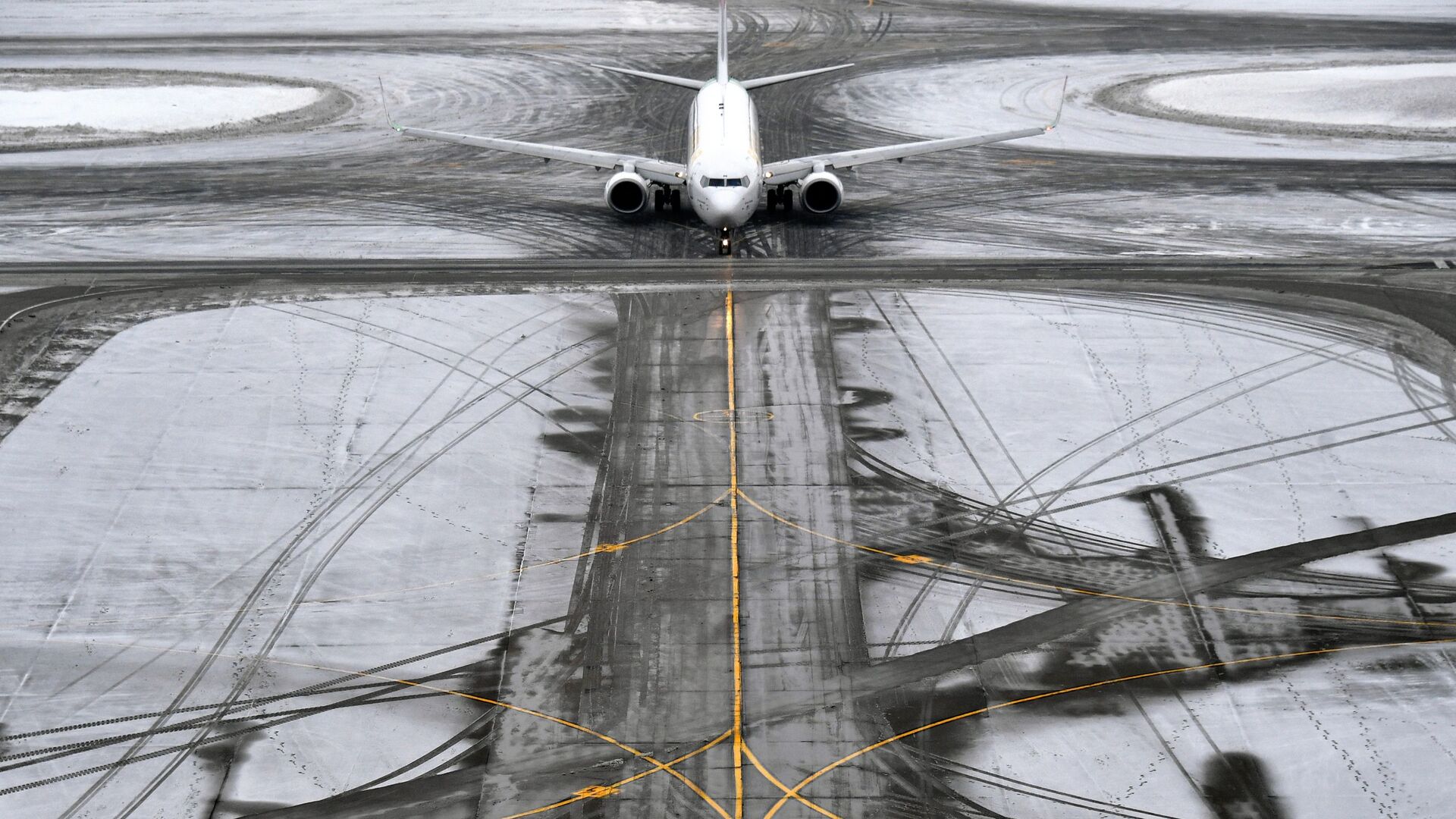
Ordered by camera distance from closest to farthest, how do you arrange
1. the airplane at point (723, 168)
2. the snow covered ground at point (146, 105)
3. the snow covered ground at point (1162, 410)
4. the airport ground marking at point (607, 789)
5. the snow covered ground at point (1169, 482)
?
1. the airport ground marking at point (607, 789)
2. the snow covered ground at point (1169, 482)
3. the snow covered ground at point (1162, 410)
4. the airplane at point (723, 168)
5. the snow covered ground at point (146, 105)

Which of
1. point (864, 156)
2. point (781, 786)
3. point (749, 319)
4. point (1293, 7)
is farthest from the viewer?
point (1293, 7)

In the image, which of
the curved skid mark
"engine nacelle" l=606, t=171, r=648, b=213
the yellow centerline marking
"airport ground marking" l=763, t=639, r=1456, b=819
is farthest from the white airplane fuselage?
"airport ground marking" l=763, t=639, r=1456, b=819

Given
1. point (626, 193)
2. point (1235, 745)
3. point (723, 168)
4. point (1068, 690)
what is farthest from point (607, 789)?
point (626, 193)

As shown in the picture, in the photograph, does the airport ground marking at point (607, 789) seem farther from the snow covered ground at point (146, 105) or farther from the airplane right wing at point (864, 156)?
the snow covered ground at point (146, 105)

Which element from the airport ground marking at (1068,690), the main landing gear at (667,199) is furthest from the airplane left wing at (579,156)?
the airport ground marking at (1068,690)

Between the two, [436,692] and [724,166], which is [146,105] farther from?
[436,692]

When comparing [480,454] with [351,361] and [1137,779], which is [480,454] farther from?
[1137,779]
